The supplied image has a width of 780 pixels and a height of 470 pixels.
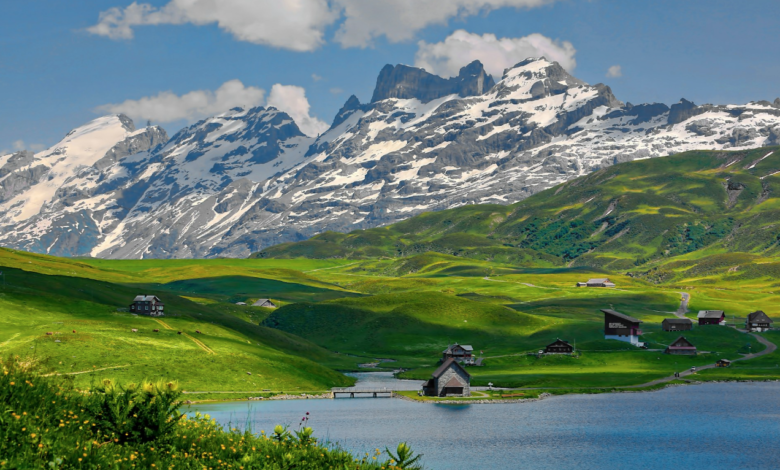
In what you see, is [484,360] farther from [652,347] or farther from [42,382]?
[42,382]

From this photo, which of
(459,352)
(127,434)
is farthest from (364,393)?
(127,434)

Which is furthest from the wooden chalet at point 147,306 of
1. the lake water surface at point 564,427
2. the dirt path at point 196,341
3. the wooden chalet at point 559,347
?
the wooden chalet at point 559,347

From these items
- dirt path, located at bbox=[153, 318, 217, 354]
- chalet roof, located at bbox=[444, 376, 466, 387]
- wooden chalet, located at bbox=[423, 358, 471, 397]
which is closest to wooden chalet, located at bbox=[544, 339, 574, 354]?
wooden chalet, located at bbox=[423, 358, 471, 397]

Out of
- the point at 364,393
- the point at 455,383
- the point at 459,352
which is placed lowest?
the point at 364,393

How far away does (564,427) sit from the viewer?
102312mm

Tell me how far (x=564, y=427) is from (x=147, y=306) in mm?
102876

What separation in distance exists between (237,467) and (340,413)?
8953 cm

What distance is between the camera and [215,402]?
4518 inches

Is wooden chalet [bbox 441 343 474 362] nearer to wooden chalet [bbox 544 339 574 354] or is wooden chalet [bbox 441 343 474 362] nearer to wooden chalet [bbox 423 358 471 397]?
wooden chalet [bbox 544 339 574 354]

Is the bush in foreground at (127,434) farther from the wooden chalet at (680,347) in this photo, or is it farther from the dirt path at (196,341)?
the wooden chalet at (680,347)

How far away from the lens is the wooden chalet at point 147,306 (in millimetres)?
169387

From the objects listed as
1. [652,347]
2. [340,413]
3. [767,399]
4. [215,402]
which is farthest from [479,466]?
[652,347]

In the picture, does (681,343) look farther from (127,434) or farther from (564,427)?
(127,434)

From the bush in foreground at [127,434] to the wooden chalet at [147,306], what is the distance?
471 feet
